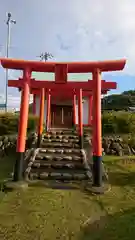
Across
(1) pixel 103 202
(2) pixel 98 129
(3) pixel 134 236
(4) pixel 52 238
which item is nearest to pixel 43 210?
(4) pixel 52 238

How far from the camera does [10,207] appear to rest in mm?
5793

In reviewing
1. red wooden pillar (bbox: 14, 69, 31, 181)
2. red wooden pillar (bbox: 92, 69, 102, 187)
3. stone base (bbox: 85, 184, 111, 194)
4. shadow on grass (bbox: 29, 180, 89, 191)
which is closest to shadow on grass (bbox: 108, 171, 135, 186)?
stone base (bbox: 85, 184, 111, 194)

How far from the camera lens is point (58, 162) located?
9.75 metres

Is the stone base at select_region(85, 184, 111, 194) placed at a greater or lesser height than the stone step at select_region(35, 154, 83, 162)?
lesser

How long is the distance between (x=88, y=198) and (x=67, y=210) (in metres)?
1.02

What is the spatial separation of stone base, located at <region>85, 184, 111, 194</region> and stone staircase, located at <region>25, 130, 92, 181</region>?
0.87 meters

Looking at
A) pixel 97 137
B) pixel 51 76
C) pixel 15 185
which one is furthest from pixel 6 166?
pixel 51 76

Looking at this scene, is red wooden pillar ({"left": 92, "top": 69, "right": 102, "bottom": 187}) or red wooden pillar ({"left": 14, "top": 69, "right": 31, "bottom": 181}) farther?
red wooden pillar ({"left": 14, "top": 69, "right": 31, "bottom": 181})

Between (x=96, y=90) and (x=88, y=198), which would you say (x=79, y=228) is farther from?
(x=96, y=90)

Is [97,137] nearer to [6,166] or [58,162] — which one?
[58,162]

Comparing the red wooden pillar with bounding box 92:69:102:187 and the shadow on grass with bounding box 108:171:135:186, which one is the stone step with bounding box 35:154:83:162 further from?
the red wooden pillar with bounding box 92:69:102:187

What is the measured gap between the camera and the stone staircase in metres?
8.30

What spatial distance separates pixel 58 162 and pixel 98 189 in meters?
2.92

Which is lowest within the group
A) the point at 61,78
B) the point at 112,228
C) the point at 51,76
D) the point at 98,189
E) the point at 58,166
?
the point at 112,228
